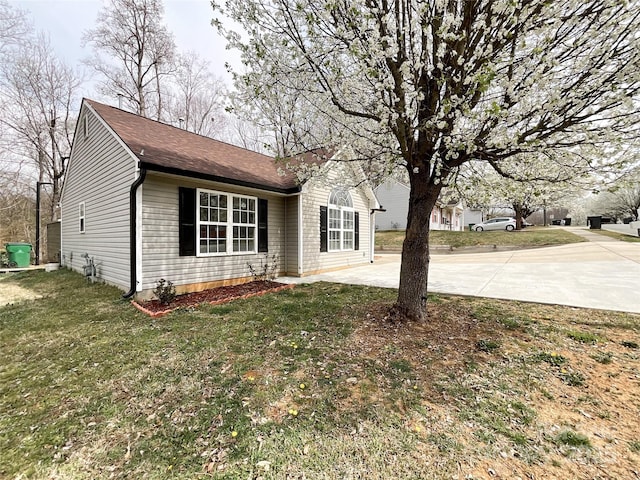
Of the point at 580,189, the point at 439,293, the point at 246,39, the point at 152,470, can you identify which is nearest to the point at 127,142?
the point at 246,39

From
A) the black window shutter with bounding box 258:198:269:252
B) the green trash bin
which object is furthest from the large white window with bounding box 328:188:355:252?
the green trash bin

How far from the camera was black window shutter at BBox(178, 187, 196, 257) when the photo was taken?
21.1ft

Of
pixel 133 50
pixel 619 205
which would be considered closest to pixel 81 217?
pixel 133 50

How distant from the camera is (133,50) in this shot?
1558cm

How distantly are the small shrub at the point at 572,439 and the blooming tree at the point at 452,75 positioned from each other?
7.28ft

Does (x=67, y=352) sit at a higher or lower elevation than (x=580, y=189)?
lower

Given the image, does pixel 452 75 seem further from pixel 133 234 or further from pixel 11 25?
pixel 11 25

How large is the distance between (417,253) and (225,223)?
4.96m

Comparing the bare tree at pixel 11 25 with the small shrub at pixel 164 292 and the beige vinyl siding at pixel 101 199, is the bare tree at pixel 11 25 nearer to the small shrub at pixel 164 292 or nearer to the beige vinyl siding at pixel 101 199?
the beige vinyl siding at pixel 101 199

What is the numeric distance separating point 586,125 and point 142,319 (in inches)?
270

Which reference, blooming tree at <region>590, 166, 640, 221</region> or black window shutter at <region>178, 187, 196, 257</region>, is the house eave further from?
blooming tree at <region>590, 166, 640, 221</region>

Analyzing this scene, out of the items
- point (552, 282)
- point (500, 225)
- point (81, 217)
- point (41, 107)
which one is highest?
point (41, 107)

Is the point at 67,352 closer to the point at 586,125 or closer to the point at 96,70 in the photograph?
the point at 586,125

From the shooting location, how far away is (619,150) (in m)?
3.26
